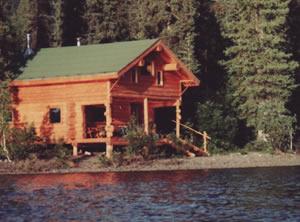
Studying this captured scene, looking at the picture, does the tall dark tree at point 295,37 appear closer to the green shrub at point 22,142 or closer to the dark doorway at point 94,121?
the dark doorway at point 94,121

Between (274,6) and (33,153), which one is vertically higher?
(274,6)

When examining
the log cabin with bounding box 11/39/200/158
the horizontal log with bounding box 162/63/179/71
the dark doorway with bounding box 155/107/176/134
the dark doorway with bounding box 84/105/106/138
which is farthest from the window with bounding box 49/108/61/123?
the dark doorway with bounding box 155/107/176/134

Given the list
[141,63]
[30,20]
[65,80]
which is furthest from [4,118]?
[30,20]

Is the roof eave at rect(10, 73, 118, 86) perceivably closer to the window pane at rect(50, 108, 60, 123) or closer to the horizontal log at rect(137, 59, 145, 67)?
the window pane at rect(50, 108, 60, 123)

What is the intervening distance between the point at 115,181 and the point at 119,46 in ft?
46.4

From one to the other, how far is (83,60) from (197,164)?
967cm

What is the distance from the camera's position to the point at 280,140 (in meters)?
40.1

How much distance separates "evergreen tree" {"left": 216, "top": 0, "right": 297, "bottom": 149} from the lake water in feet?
40.7

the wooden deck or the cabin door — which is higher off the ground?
the cabin door

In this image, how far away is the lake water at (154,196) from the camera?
18688 millimetres

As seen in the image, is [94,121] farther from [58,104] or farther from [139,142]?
[139,142]

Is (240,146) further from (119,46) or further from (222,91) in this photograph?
(119,46)

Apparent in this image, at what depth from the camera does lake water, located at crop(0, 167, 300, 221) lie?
1869cm

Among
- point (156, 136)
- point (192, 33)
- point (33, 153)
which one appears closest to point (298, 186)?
point (156, 136)
